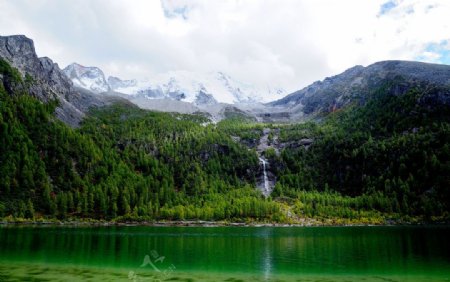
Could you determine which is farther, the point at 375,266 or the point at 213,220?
the point at 213,220

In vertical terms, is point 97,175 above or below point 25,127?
below

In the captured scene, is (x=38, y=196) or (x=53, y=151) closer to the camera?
(x=38, y=196)

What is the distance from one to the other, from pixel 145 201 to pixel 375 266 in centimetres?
14164

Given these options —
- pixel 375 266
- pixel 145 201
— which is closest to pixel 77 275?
pixel 375 266

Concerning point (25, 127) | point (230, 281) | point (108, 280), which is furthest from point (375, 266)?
point (25, 127)

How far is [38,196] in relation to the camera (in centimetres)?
16275

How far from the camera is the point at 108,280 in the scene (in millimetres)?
43562

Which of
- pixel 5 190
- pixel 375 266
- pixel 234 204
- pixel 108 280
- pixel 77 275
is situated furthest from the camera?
pixel 234 204

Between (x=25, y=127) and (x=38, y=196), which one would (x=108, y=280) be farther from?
(x=25, y=127)

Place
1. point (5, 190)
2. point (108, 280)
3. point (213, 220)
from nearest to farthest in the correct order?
1. point (108, 280)
2. point (5, 190)
3. point (213, 220)

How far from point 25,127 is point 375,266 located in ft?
603

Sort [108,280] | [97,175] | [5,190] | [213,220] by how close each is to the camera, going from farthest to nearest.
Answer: [97,175] < [213,220] < [5,190] < [108,280]

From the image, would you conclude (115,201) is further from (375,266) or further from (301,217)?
(375,266)

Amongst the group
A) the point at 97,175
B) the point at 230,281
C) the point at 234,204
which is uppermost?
the point at 97,175
